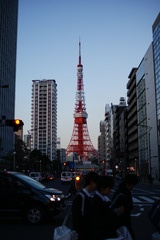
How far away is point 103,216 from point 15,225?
7.02 meters

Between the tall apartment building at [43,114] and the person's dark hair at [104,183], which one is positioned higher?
the tall apartment building at [43,114]

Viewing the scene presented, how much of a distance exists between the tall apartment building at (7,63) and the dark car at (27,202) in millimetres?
58769

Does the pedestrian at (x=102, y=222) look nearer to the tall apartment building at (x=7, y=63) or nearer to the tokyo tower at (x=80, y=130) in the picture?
the tall apartment building at (x=7, y=63)

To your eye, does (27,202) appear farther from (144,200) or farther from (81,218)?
(144,200)

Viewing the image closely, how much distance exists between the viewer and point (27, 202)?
394 inches

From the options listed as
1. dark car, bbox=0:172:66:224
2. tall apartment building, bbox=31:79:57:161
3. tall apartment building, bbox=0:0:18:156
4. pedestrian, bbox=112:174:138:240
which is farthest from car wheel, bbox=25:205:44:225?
tall apartment building, bbox=31:79:57:161

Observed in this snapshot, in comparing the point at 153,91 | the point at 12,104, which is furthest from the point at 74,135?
the point at 153,91

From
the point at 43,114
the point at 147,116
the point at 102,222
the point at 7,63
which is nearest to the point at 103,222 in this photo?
the point at 102,222

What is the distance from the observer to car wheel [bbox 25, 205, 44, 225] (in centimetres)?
1001

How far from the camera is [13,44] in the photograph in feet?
273

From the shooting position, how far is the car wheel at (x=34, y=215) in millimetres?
10008

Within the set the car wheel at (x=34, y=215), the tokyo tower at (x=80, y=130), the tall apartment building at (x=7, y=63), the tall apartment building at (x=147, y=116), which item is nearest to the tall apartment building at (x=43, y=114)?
the tokyo tower at (x=80, y=130)

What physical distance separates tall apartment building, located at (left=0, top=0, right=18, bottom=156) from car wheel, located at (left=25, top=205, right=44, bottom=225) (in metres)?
59.0

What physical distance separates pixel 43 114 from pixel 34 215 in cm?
18549
